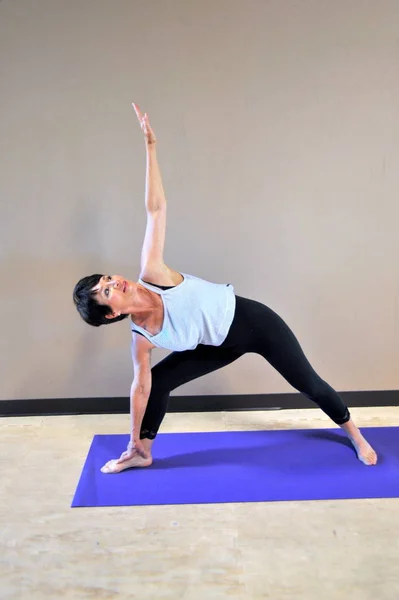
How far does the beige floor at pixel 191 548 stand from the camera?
61.1 inches

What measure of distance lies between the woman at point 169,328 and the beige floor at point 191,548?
380 mm

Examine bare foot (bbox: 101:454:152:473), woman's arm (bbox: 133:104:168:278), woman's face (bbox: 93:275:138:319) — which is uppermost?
woman's arm (bbox: 133:104:168:278)

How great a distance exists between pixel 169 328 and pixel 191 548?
84 cm

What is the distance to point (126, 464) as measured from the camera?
229 centimetres

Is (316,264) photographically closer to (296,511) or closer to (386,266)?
(386,266)

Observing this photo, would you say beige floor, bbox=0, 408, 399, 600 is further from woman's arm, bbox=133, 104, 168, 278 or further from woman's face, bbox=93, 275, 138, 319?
woman's arm, bbox=133, 104, 168, 278

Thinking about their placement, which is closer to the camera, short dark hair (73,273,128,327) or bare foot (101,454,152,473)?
short dark hair (73,273,128,327)

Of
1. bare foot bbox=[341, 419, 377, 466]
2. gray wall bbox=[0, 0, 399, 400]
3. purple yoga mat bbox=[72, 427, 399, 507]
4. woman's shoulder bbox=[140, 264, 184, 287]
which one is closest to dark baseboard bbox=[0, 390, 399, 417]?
gray wall bbox=[0, 0, 399, 400]

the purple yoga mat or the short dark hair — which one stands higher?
the short dark hair

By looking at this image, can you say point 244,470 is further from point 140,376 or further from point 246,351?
point 140,376

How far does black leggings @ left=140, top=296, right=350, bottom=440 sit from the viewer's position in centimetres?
220

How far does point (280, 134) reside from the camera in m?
2.77

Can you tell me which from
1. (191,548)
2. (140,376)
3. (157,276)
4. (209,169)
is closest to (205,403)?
(140,376)

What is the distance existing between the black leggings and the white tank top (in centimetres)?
6
